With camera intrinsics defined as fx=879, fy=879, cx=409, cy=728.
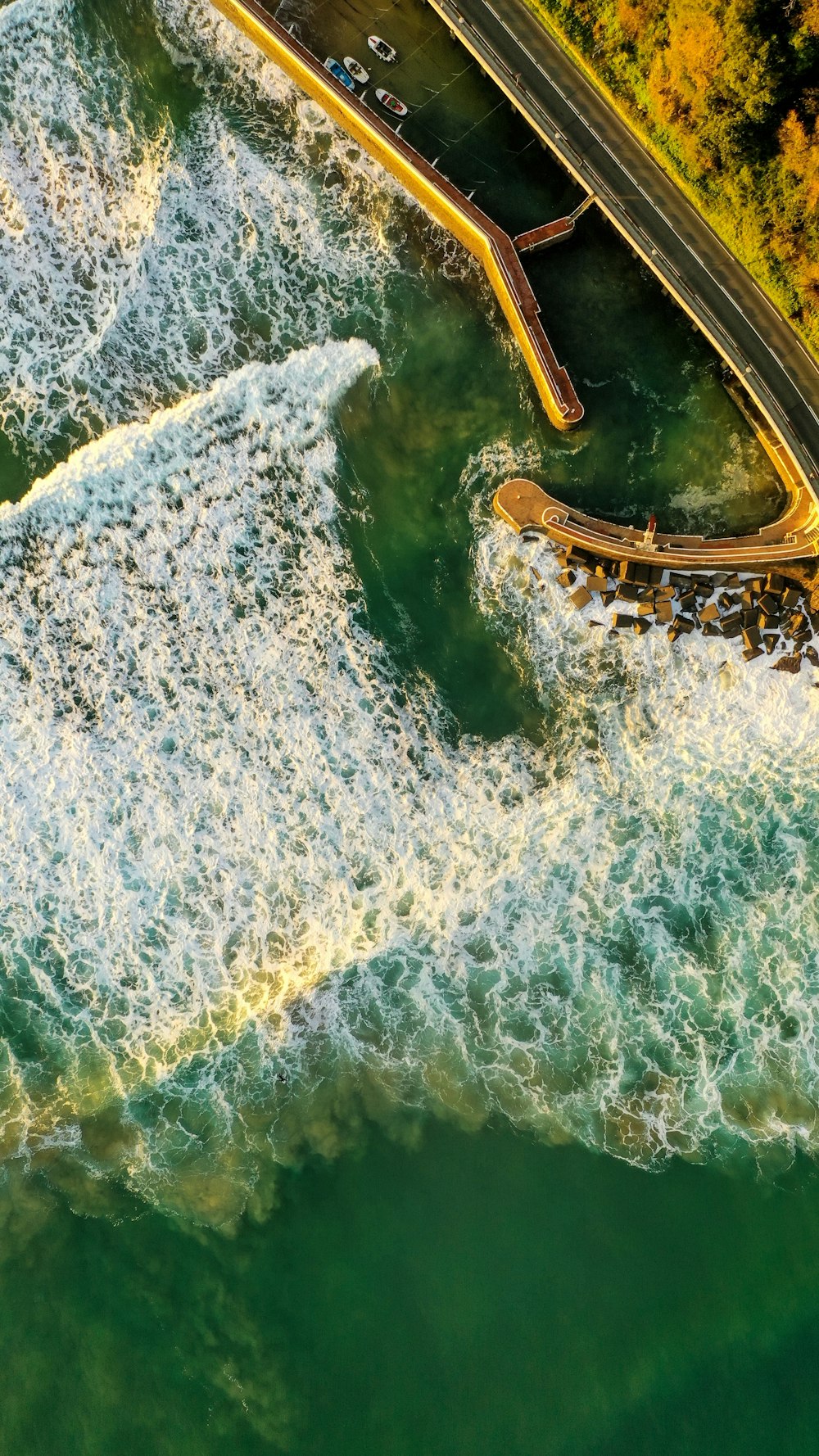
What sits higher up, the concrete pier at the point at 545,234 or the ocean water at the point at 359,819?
the concrete pier at the point at 545,234

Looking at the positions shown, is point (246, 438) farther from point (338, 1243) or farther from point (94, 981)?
point (338, 1243)

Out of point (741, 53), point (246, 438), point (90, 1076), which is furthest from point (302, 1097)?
point (741, 53)

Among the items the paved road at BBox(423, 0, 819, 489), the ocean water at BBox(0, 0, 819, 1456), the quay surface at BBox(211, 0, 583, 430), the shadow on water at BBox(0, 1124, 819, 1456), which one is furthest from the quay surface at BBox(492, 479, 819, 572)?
the shadow on water at BBox(0, 1124, 819, 1456)

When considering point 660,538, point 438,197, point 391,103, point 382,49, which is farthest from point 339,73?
point 660,538

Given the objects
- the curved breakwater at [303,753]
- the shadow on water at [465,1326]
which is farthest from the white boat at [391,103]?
the shadow on water at [465,1326]

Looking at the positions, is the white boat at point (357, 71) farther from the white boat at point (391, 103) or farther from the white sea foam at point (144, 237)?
the white sea foam at point (144, 237)
